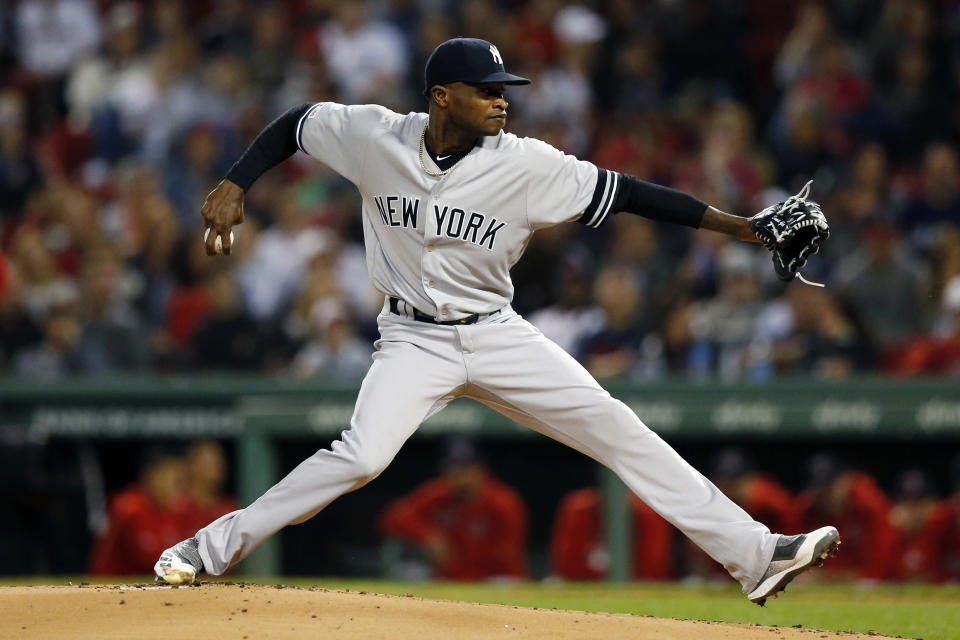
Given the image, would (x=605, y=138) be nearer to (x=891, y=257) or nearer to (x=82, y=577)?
(x=891, y=257)

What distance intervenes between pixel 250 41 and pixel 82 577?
17.5ft

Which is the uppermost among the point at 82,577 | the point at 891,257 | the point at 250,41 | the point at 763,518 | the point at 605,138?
the point at 250,41

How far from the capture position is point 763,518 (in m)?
8.28

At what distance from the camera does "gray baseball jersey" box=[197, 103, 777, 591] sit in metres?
4.57

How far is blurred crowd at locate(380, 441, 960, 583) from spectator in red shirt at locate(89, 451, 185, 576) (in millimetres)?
1259

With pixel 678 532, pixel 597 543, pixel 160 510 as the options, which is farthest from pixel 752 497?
pixel 160 510

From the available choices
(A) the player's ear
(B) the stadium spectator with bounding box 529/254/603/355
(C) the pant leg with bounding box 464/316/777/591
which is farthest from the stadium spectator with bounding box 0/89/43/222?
(C) the pant leg with bounding box 464/316/777/591

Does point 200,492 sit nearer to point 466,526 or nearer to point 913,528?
point 466,526

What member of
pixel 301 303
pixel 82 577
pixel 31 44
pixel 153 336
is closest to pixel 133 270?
pixel 153 336

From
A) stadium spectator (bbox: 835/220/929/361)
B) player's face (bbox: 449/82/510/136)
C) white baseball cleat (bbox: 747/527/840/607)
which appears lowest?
white baseball cleat (bbox: 747/527/840/607)

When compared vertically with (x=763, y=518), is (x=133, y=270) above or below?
above

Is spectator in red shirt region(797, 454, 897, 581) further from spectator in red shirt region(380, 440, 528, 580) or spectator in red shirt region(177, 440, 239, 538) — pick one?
spectator in red shirt region(177, 440, 239, 538)

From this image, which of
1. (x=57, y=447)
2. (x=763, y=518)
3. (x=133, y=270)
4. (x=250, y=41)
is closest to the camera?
(x=763, y=518)

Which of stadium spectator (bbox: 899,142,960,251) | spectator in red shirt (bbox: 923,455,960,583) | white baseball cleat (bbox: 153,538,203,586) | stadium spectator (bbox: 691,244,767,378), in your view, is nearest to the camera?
white baseball cleat (bbox: 153,538,203,586)
